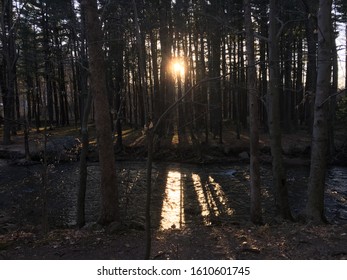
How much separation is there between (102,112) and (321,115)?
4946 millimetres

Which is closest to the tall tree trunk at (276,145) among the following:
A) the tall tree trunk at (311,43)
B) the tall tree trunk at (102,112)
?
the tall tree trunk at (311,43)

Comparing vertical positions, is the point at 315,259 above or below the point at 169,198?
above

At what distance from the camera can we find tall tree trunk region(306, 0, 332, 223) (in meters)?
7.80

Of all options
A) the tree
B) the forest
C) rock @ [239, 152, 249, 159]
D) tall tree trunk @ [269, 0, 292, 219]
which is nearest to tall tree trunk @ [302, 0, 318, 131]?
the forest

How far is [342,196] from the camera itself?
14.1 meters

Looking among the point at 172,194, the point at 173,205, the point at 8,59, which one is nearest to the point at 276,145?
the point at 173,205

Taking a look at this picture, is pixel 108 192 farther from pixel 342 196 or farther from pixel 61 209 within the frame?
pixel 342 196

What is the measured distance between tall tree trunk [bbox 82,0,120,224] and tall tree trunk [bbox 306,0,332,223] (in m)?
4.68

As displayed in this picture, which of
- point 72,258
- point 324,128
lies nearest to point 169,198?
point 324,128

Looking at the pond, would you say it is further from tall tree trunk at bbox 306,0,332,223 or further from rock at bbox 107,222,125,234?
tall tree trunk at bbox 306,0,332,223

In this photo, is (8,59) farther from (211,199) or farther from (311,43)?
(311,43)

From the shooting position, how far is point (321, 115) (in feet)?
26.3

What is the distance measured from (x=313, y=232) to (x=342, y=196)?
8.22 meters

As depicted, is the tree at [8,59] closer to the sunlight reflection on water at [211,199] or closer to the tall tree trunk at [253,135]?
the sunlight reflection on water at [211,199]
